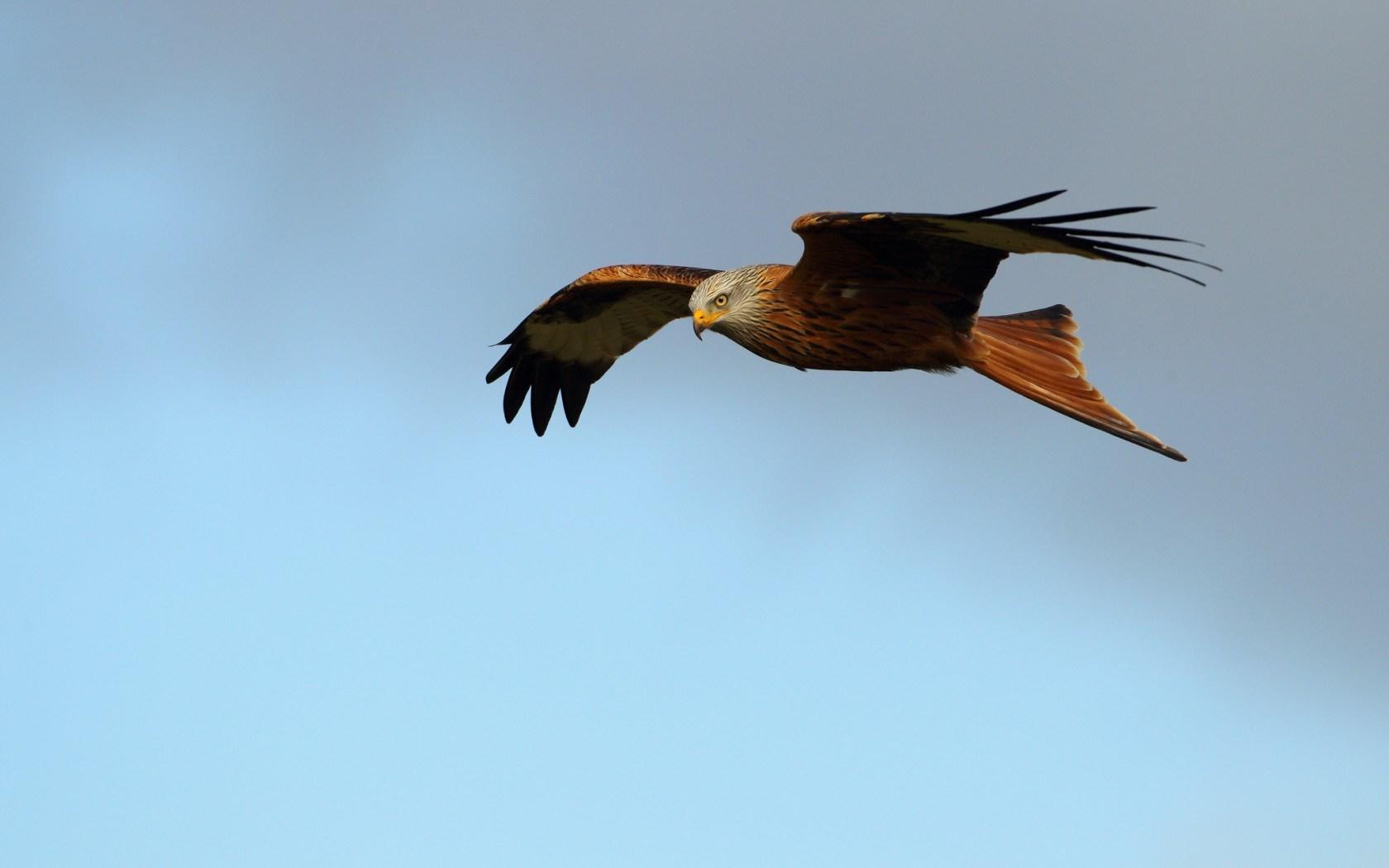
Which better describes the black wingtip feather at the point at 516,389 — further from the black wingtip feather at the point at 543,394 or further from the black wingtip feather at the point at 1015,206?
the black wingtip feather at the point at 1015,206

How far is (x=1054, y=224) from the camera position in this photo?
950cm

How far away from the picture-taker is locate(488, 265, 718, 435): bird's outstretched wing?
14.3m

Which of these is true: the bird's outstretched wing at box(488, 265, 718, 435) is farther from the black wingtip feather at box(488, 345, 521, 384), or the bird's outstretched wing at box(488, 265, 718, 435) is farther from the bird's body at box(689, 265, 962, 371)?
the bird's body at box(689, 265, 962, 371)

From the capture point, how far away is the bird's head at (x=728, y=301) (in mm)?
11438

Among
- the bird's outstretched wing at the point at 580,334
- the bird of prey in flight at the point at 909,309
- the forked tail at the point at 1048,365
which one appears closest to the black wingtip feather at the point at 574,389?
the bird's outstretched wing at the point at 580,334

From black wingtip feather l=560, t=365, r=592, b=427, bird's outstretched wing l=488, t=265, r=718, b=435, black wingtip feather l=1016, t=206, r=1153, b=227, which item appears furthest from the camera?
black wingtip feather l=560, t=365, r=592, b=427

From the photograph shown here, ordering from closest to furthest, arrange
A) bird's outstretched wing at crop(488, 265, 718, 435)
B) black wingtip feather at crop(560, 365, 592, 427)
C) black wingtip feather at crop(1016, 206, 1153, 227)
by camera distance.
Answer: black wingtip feather at crop(1016, 206, 1153, 227), bird's outstretched wing at crop(488, 265, 718, 435), black wingtip feather at crop(560, 365, 592, 427)

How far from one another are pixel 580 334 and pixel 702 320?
3695mm

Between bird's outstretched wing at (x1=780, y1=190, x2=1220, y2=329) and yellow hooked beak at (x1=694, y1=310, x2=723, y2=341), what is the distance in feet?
2.16

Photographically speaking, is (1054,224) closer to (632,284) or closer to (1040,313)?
(1040,313)

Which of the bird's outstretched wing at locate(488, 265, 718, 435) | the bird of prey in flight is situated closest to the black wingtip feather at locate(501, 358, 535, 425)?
the bird's outstretched wing at locate(488, 265, 718, 435)

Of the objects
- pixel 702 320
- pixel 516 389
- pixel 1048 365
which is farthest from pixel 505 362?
pixel 1048 365

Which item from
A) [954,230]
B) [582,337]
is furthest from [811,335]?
[582,337]

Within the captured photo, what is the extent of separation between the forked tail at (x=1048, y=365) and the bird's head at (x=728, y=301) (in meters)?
1.43
